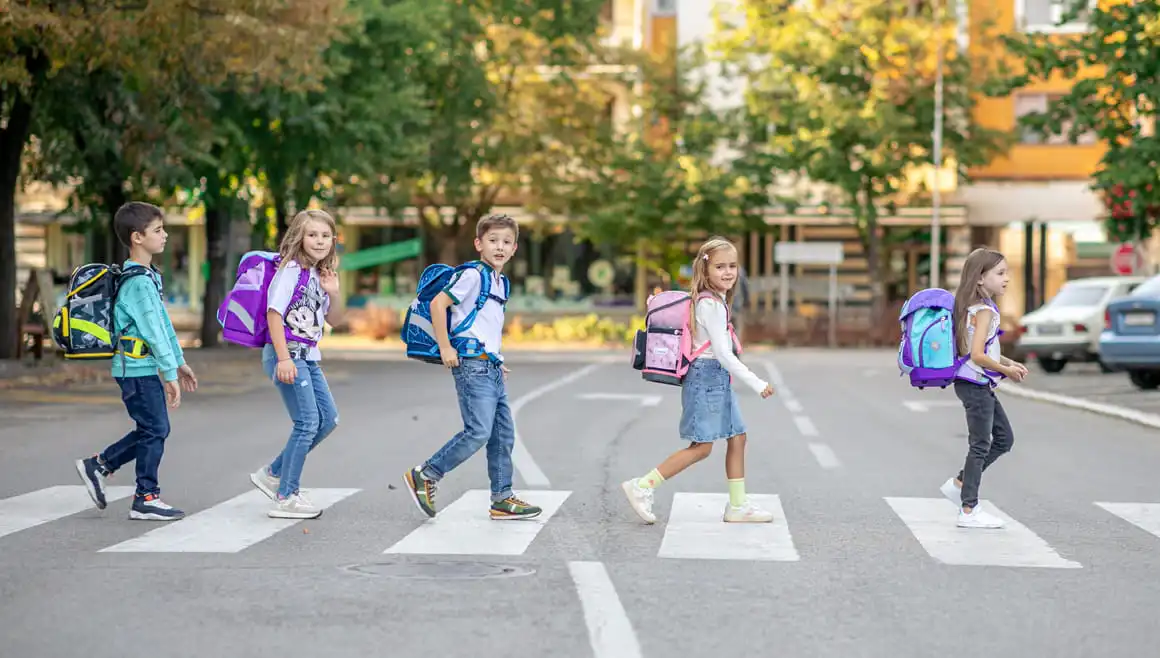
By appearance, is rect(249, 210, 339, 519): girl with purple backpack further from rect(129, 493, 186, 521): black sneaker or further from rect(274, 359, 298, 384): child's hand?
rect(129, 493, 186, 521): black sneaker

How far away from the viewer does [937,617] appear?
6.77m

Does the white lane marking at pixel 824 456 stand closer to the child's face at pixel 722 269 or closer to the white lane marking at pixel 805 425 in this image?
the white lane marking at pixel 805 425

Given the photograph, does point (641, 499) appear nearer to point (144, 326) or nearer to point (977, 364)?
point (977, 364)

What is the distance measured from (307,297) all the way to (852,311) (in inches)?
1637

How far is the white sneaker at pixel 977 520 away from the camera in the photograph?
374 inches

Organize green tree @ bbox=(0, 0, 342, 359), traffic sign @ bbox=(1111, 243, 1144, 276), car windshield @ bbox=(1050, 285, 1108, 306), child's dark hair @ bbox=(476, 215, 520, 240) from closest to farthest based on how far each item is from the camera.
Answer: child's dark hair @ bbox=(476, 215, 520, 240), green tree @ bbox=(0, 0, 342, 359), car windshield @ bbox=(1050, 285, 1108, 306), traffic sign @ bbox=(1111, 243, 1144, 276)

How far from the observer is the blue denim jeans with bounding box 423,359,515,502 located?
9.38 metres

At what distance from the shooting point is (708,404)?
31.1 feet

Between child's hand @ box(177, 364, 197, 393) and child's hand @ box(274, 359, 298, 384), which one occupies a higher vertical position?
child's hand @ box(274, 359, 298, 384)

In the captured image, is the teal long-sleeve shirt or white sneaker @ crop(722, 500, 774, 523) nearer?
the teal long-sleeve shirt

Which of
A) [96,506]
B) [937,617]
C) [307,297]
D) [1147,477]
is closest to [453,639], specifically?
[937,617]

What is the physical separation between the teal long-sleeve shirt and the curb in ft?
37.2

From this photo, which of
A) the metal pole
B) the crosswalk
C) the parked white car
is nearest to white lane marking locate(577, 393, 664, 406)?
the crosswalk

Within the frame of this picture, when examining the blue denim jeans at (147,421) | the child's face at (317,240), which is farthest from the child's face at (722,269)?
the blue denim jeans at (147,421)
